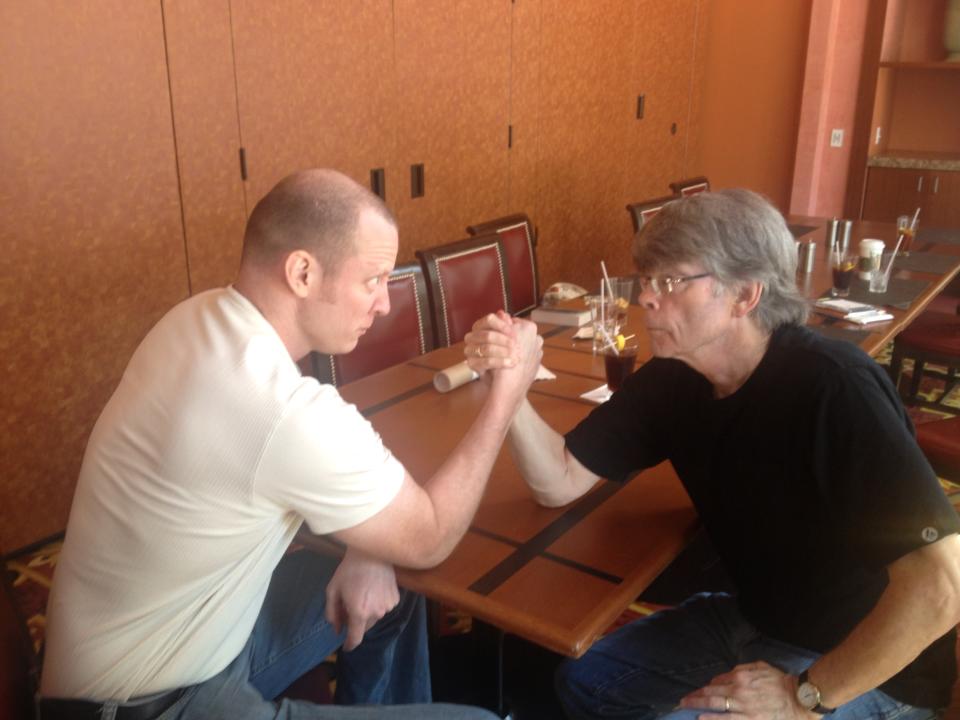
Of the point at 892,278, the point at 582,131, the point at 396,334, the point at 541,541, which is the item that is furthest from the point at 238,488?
the point at 582,131

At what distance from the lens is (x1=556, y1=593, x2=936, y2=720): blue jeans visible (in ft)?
4.93

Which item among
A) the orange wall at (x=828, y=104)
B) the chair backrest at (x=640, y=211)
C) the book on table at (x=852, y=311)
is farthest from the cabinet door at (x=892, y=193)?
the book on table at (x=852, y=311)

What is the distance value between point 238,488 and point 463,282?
1.71 metres

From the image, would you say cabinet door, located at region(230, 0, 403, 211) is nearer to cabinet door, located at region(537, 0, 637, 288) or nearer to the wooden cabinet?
cabinet door, located at region(537, 0, 637, 288)

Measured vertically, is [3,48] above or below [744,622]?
above

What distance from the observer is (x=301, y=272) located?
1263mm

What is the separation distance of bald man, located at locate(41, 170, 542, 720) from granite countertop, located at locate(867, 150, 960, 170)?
4839mm

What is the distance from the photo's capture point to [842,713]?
1348 mm

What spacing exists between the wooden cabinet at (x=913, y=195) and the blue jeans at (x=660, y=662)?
4555 mm

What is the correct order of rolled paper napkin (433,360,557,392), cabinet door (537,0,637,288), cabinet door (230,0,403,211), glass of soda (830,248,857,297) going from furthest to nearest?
cabinet door (537,0,637,288), cabinet door (230,0,403,211), glass of soda (830,248,857,297), rolled paper napkin (433,360,557,392)

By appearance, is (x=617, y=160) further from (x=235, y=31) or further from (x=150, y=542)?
(x=150, y=542)

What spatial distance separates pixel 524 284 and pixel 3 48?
1.81 m

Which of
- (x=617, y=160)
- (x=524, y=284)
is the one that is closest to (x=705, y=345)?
(x=524, y=284)

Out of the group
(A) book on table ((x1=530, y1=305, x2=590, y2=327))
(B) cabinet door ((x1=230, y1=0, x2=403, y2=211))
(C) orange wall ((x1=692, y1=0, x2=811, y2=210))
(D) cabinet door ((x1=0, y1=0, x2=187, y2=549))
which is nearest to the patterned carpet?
(D) cabinet door ((x1=0, y1=0, x2=187, y2=549))
